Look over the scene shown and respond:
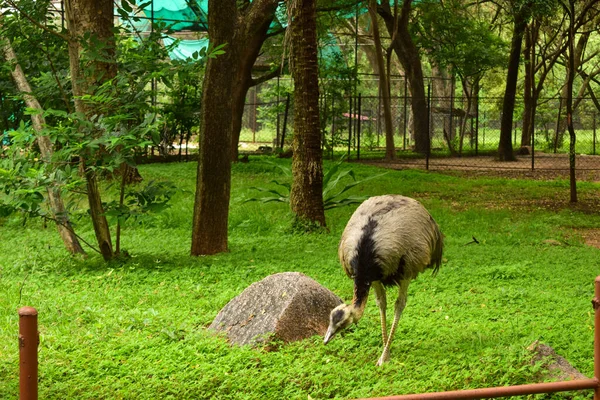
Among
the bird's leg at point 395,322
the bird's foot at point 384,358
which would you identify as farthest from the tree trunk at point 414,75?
the bird's foot at point 384,358

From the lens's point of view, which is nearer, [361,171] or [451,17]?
[361,171]

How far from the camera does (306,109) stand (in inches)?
408

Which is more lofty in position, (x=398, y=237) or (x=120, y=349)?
(x=398, y=237)

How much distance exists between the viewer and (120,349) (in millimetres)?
5520

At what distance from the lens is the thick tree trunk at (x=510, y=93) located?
61.1 feet

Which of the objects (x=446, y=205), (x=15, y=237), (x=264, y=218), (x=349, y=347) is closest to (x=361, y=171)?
(x=446, y=205)

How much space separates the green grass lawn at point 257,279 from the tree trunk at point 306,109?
1.84ft

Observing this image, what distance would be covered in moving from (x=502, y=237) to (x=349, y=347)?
5.19 m

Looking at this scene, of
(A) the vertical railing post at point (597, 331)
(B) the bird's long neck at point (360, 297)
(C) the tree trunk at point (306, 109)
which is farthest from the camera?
(C) the tree trunk at point (306, 109)

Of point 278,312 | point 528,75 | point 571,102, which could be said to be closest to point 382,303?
point 278,312

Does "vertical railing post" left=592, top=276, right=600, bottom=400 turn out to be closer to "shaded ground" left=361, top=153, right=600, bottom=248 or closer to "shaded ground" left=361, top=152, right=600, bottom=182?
"shaded ground" left=361, top=153, right=600, bottom=248

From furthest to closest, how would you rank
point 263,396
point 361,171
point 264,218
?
point 361,171 → point 264,218 → point 263,396

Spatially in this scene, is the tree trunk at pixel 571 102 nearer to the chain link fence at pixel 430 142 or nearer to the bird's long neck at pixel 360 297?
the chain link fence at pixel 430 142

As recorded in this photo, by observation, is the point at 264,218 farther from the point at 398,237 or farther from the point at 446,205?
the point at 398,237
